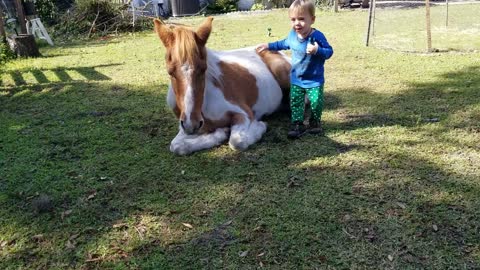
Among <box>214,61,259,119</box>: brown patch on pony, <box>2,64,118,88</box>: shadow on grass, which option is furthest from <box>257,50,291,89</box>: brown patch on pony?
<box>2,64,118,88</box>: shadow on grass

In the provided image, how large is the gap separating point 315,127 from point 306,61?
26.4 inches

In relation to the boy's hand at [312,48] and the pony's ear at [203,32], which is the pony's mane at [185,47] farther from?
the boy's hand at [312,48]

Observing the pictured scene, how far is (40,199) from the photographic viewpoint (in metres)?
3.24

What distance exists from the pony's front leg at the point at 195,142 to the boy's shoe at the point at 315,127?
846mm

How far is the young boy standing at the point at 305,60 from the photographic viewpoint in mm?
4000

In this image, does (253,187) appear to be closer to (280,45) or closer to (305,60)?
(305,60)

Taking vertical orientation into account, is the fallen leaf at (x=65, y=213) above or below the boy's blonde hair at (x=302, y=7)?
below

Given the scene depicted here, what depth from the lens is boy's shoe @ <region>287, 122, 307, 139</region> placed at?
13.9 feet

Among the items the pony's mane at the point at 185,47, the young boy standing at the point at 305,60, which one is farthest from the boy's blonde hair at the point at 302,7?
the pony's mane at the point at 185,47

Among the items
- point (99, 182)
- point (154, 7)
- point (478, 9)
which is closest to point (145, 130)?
point (99, 182)

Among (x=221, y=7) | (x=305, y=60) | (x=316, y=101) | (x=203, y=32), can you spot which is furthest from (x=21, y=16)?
(x=221, y=7)

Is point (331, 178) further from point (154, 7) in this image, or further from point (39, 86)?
point (154, 7)

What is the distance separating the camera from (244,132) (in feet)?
13.4

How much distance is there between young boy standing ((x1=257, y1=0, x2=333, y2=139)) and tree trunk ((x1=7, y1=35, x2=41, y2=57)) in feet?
22.6
